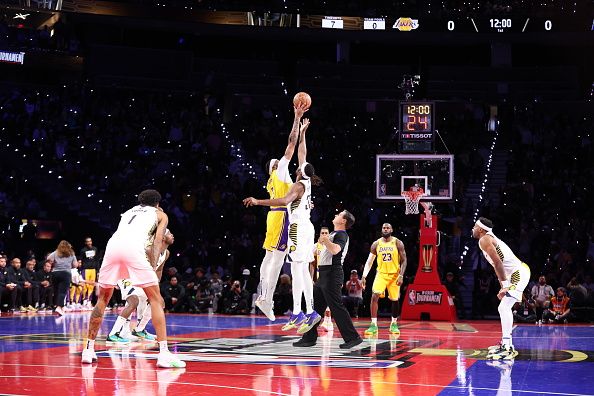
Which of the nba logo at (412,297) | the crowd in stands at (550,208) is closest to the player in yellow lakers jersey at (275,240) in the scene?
the nba logo at (412,297)

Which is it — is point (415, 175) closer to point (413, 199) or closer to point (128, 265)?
point (413, 199)

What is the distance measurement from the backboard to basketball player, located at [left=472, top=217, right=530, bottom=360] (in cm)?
1012

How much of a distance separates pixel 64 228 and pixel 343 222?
17.1 meters

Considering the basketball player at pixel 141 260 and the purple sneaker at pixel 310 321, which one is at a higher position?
the basketball player at pixel 141 260

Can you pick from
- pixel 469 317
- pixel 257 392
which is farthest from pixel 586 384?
pixel 469 317

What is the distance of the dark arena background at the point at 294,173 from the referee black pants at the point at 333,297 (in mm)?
440

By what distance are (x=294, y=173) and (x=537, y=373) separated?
56.1ft

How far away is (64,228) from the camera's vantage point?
88.0 feet

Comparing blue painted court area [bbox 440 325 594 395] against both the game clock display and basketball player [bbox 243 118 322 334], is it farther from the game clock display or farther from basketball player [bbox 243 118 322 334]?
the game clock display

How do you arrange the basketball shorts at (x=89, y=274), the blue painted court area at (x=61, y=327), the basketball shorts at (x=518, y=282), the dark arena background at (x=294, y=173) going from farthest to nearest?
the basketball shorts at (x=89, y=274) → the blue painted court area at (x=61, y=327) → the basketball shorts at (x=518, y=282) → the dark arena background at (x=294, y=173)

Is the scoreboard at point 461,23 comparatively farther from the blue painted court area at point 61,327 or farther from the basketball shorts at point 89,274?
the blue painted court area at point 61,327

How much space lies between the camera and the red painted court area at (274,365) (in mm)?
7812

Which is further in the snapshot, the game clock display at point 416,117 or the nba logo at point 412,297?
the game clock display at point 416,117

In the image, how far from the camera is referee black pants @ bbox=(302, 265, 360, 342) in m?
11.4
